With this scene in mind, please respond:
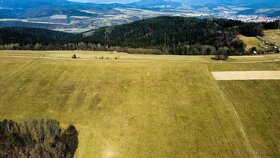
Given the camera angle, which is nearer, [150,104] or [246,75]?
[150,104]

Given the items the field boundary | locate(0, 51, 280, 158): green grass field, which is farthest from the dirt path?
the field boundary

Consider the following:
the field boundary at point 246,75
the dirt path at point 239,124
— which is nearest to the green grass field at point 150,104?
the dirt path at point 239,124

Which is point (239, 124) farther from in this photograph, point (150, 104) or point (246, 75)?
point (246, 75)

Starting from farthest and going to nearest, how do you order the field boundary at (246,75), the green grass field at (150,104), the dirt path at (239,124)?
1. the field boundary at (246,75)
2. the green grass field at (150,104)
3. the dirt path at (239,124)

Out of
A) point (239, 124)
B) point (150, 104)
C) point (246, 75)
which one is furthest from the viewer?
point (246, 75)

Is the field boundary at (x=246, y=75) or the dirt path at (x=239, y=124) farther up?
the field boundary at (x=246, y=75)

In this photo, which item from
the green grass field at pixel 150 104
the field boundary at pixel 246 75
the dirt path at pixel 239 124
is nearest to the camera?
the dirt path at pixel 239 124

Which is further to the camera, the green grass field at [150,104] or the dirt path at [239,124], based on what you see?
the green grass field at [150,104]

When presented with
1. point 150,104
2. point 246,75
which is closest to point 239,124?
point 150,104

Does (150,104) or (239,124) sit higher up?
(150,104)

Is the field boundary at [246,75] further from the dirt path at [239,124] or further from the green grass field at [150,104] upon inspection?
the dirt path at [239,124]

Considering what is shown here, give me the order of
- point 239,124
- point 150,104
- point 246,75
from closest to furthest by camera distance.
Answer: point 239,124
point 150,104
point 246,75
